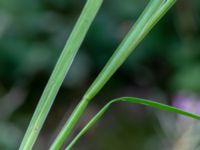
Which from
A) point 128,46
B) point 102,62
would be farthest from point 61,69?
point 102,62

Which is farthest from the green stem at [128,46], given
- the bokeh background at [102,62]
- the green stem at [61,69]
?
the bokeh background at [102,62]

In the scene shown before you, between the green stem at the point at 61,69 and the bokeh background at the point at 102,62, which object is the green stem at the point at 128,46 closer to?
the green stem at the point at 61,69

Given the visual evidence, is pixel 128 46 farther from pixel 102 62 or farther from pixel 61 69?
pixel 102 62

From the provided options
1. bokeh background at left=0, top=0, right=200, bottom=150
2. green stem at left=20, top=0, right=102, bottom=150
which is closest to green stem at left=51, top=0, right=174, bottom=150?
green stem at left=20, top=0, right=102, bottom=150

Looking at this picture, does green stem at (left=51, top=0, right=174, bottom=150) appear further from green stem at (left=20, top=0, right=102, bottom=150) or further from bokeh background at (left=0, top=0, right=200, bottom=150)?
bokeh background at (left=0, top=0, right=200, bottom=150)

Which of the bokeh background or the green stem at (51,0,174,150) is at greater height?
the bokeh background

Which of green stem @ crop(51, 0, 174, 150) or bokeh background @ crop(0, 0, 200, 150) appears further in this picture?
bokeh background @ crop(0, 0, 200, 150)
